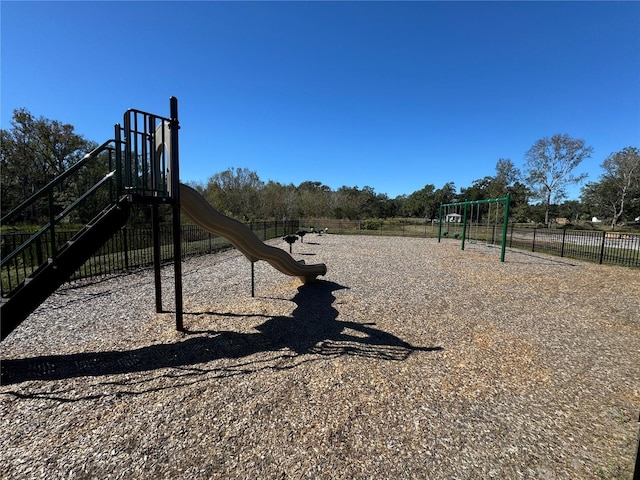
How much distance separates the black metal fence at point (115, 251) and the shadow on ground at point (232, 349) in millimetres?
2415

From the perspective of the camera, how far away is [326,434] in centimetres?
243

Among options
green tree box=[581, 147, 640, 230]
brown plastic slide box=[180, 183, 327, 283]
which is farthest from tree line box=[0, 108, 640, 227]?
brown plastic slide box=[180, 183, 327, 283]

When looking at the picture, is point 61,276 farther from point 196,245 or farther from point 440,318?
point 196,245

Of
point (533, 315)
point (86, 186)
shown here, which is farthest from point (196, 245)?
point (86, 186)

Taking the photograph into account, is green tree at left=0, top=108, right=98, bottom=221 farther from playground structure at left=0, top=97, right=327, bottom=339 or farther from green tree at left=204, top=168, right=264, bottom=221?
playground structure at left=0, top=97, right=327, bottom=339

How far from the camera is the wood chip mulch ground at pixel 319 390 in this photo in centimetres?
218

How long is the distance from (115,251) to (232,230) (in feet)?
30.8

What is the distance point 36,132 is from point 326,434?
34.3 metres

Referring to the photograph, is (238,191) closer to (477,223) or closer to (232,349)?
(477,223)

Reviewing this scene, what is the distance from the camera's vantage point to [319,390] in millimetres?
3025

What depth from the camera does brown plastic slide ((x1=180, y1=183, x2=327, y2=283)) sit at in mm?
4602

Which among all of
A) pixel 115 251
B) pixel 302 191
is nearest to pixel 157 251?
pixel 115 251

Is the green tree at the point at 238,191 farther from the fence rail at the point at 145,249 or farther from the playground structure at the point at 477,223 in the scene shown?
the playground structure at the point at 477,223

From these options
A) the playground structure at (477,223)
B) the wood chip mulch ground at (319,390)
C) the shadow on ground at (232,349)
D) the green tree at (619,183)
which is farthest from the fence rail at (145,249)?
the green tree at (619,183)
